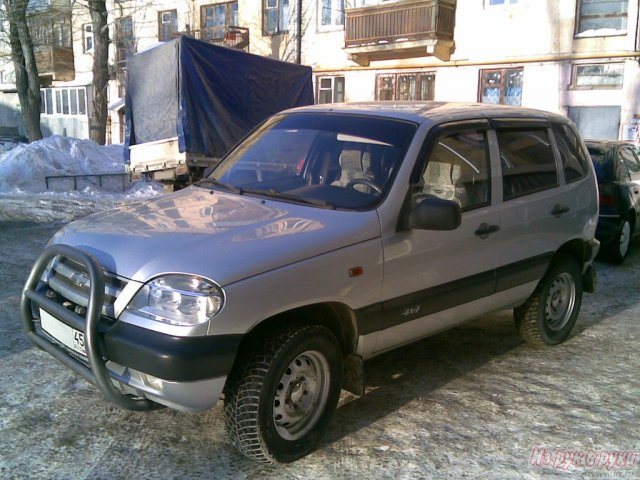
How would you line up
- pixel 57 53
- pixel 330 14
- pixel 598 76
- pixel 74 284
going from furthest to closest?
pixel 57 53 < pixel 330 14 < pixel 598 76 < pixel 74 284

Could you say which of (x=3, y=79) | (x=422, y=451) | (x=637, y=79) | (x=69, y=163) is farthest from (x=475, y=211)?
(x=3, y=79)

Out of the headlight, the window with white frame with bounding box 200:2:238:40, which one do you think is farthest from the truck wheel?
the window with white frame with bounding box 200:2:238:40

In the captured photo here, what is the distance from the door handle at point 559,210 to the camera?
463cm

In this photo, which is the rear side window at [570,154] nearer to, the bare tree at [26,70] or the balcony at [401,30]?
the balcony at [401,30]

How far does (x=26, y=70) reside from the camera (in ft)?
57.7

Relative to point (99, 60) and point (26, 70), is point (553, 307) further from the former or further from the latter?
point (26, 70)

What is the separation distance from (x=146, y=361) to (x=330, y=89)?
21598 millimetres

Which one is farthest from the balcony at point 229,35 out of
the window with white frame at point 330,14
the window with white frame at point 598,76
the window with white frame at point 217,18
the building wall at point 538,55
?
the window with white frame at point 598,76

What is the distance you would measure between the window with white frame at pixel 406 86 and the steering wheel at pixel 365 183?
18.1 meters

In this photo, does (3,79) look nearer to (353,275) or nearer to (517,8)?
(517,8)

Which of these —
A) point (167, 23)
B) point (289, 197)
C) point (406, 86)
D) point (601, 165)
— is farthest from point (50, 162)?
point (167, 23)

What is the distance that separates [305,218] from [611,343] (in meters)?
3.22

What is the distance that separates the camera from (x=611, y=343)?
5203 mm

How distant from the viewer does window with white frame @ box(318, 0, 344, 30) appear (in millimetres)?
22891
